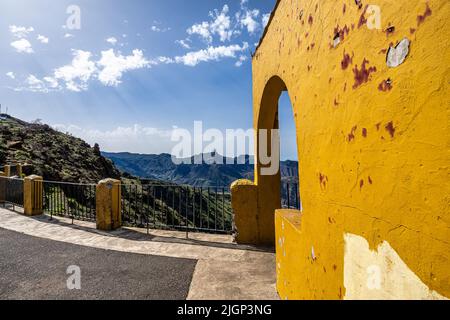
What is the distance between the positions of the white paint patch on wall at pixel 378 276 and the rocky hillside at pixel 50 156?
21757mm

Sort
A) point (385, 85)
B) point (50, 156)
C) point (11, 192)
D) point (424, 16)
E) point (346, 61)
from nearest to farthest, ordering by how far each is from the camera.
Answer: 1. point (424, 16)
2. point (385, 85)
3. point (346, 61)
4. point (11, 192)
5. point (50, 156)

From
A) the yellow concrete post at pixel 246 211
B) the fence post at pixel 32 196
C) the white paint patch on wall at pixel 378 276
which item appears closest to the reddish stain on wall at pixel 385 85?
the white paint patch on wall at pixel 378 276

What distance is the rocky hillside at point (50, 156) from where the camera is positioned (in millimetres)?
20031

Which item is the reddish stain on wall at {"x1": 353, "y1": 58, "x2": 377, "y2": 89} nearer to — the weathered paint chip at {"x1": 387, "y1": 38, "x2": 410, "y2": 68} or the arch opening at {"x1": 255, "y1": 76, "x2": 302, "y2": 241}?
the weathered paint chip at {"x1": 387, "y1": 38, "x2": 410, "y2": 68}

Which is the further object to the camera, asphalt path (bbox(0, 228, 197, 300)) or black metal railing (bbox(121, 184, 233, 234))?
black metal railing (bbox(121, 184, 233, 234))

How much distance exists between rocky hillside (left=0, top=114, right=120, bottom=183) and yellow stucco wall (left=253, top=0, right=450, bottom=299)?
21.3 m

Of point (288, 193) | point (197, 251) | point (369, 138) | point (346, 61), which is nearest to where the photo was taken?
point (369, 138)

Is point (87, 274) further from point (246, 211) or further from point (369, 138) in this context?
point (369, 138)

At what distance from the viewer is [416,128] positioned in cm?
114

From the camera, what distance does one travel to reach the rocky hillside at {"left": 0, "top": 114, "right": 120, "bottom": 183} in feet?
65.7

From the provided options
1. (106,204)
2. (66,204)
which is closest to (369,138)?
(106,204)

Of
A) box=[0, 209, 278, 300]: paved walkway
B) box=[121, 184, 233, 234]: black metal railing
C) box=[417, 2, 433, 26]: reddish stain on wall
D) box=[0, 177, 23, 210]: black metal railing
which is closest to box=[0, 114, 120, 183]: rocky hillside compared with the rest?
box=[121, 184, 233, 234]: black metal railing

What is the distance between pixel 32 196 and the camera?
8.84 meters

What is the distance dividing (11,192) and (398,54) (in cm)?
1374
